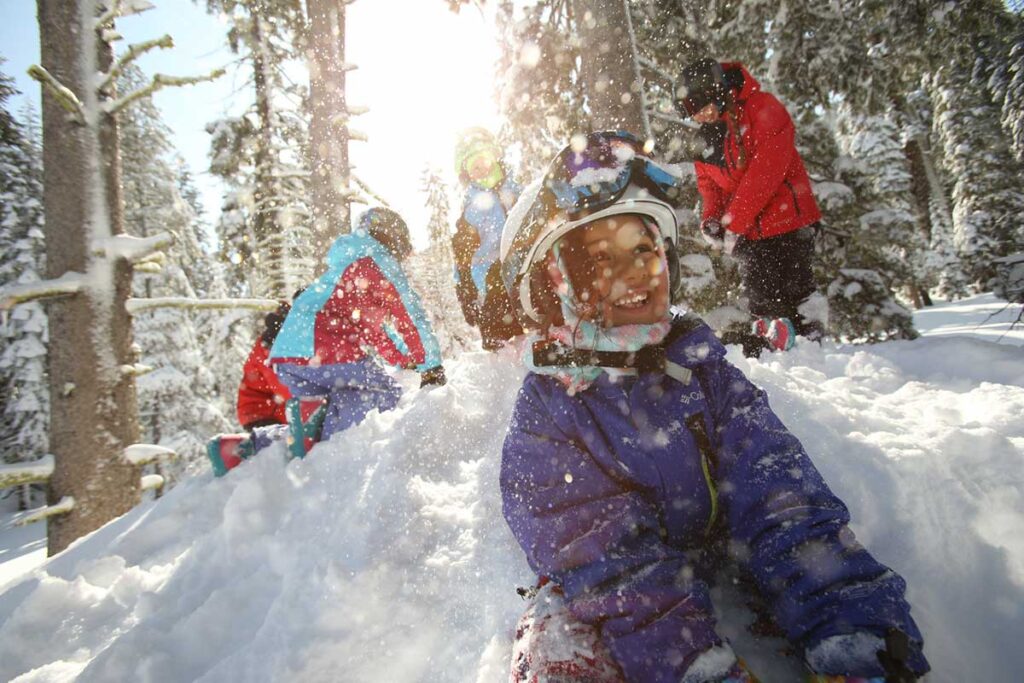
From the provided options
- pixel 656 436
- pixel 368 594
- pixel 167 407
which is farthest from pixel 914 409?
pixel 167 407

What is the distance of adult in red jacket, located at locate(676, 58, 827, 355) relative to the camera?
12.2 ft

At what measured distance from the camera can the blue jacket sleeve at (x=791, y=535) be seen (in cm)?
117

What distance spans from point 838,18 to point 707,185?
153 inches

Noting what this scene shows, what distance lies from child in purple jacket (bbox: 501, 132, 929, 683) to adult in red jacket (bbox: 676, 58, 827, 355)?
217 cm

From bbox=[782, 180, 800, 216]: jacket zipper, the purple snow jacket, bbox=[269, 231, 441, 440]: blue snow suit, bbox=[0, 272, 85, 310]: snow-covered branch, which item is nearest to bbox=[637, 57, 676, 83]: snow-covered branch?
bbox=[782, 180, 800, 216]: jacket zipper

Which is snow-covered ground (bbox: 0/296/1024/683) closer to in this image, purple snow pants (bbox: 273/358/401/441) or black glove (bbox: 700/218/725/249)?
purple snow pants (bbox: 273/358/401/441)

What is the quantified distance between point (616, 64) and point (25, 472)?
281 inches

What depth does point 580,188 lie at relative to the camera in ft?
6.38

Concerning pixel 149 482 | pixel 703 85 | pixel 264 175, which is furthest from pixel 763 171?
pixel 264 175

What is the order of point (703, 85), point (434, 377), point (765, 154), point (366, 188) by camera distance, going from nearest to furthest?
1. point (765, 154)
2. point (703, 85)
3. point (434, 377)
4. point (366, 188)

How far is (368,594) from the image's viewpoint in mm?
2008

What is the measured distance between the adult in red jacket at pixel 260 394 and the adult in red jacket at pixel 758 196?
4.93 metres

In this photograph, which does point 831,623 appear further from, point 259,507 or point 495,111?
point 495,111

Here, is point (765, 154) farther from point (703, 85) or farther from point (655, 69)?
point (655, 69)
